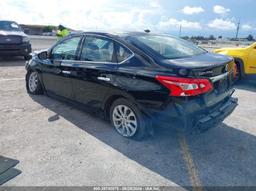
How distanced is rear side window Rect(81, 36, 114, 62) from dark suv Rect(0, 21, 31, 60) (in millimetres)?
7869

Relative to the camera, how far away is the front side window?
14.3 ft

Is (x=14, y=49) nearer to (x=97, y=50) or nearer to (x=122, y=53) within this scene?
(x=97, y=50)

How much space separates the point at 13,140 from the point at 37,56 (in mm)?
2372

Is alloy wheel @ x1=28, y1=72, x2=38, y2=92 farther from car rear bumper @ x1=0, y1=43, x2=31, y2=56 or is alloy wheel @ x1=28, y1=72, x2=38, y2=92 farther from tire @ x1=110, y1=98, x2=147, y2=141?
car rear bumper @ x1=0, y1=43, x2=31, y2=56

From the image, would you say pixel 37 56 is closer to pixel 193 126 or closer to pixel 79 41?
pixel 79 41

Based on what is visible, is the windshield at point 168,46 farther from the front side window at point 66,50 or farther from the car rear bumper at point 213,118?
the front side window at point 66,50

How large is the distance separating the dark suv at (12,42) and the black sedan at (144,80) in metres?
7.15

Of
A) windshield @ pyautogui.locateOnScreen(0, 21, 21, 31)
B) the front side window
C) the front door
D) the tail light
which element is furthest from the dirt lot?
windshield @ pyautogui.locateOnScreen(0, 21, 21, 31)

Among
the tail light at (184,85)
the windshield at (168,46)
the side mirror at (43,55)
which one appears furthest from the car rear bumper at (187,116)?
the side mirror at (43,55)

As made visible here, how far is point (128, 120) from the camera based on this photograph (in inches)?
145

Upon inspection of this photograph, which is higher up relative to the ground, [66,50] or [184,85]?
[66,50]

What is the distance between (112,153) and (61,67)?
2117 mm

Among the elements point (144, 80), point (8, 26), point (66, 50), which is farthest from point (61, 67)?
point (8, 26)

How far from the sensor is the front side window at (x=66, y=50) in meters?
4.36
